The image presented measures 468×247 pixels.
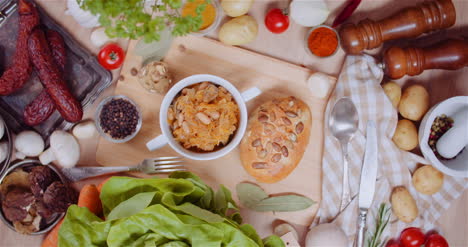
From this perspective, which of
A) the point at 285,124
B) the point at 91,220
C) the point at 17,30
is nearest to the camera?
the point at 91,220

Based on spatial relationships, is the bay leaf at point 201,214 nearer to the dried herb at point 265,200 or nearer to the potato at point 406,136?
the dried herb at point 265,200

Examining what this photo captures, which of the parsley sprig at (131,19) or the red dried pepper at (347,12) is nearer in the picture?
the parsley sprig at (131,19)

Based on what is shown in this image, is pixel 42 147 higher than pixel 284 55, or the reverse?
pixel 284 55

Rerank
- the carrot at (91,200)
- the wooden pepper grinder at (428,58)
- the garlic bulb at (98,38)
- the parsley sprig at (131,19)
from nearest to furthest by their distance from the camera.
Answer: the parsley sprig at (131,19) < the carrot at (91,200) < the wooden pepper grinder at (428,58) < the garlic bulb at (98,38)

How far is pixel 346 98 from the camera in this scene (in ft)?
4.10

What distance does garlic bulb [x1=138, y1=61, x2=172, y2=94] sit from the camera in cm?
122

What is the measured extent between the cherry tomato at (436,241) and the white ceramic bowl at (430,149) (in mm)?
222

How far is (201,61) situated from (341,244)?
0.72 metres

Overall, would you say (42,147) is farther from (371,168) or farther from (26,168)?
(371,168)

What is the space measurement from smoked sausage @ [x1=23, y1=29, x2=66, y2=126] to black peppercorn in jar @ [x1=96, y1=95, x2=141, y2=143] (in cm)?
16

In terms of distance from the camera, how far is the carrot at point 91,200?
1.09m

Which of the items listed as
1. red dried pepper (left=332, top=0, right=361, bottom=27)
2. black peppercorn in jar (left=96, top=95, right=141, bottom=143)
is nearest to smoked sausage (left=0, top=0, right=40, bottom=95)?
black peppercorn in jar (left=96, top=95, right=141, bottom=143)

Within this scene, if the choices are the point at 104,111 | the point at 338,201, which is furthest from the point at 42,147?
the point at 338,201

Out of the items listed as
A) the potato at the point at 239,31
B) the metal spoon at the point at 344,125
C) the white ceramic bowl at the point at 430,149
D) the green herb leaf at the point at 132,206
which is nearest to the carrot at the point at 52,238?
the green herb leaf at the point at 132,206
